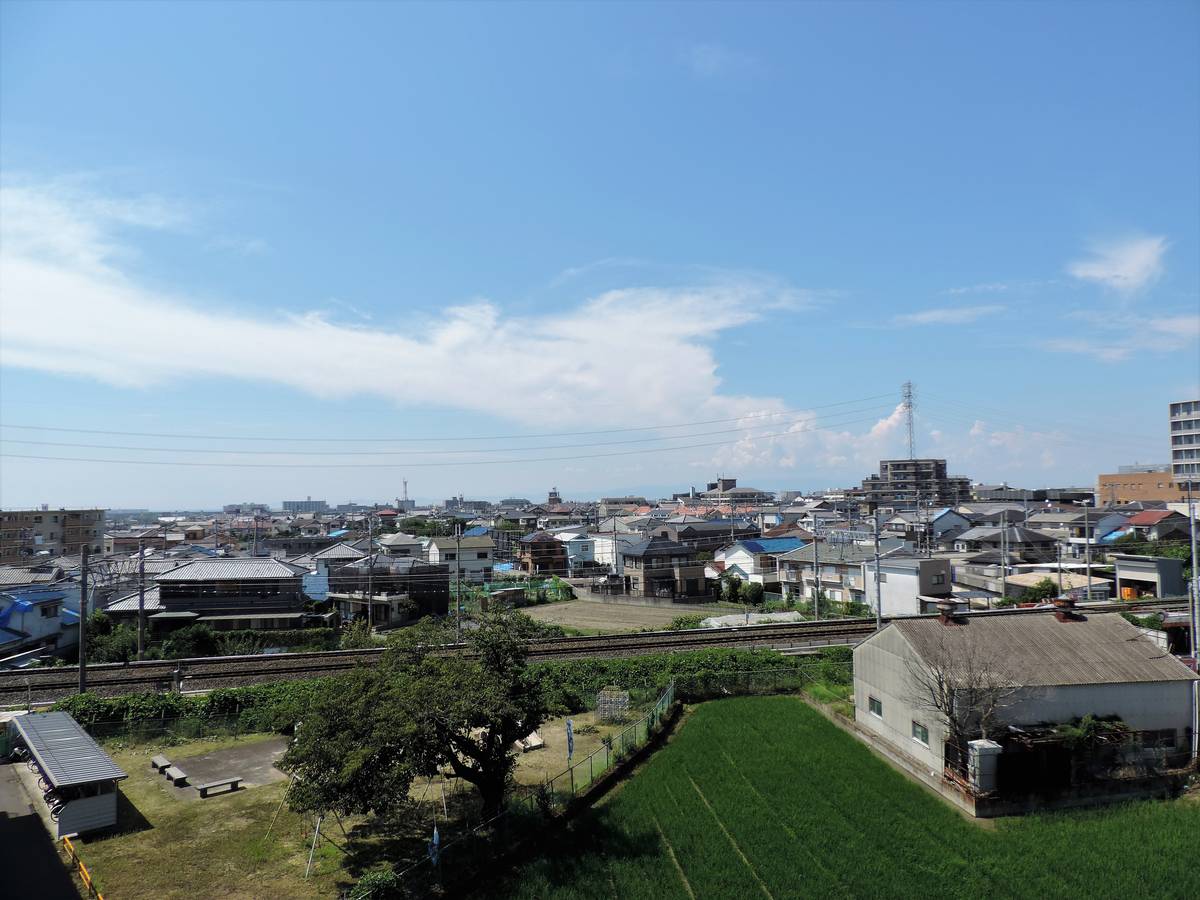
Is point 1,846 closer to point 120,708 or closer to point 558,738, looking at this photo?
point 120,708

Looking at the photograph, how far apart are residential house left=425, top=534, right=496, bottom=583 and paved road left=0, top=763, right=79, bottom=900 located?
44.1 metres

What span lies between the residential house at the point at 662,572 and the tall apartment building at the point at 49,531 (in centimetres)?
5875

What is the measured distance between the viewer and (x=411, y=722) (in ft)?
44.3

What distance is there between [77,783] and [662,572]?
4401 cm

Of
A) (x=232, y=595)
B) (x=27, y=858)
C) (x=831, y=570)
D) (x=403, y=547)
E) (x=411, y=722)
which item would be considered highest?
(x=411, y=722)

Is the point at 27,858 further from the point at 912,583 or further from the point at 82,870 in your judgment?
the point at 912,583

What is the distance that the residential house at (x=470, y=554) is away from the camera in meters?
61.8

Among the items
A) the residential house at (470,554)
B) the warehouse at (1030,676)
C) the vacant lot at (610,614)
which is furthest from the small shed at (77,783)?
the residential house at (470,554)

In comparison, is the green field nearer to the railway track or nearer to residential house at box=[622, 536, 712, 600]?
the railway track

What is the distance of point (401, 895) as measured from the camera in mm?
12594

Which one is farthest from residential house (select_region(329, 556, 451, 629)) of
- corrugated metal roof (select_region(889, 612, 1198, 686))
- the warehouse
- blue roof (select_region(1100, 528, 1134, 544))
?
blue roof (select_region(1100, 528, 1134, 544))

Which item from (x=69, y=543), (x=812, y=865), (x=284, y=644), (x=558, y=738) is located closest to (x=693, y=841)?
(x=812, y=865)

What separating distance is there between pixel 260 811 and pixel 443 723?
6586 mm

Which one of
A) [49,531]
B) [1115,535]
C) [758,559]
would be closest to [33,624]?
[758,559]
